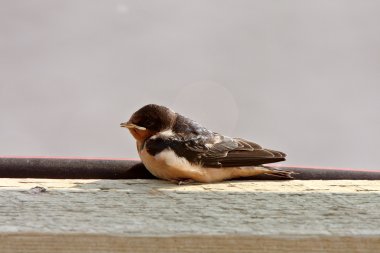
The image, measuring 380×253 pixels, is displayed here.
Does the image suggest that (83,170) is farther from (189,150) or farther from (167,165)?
(189,150)

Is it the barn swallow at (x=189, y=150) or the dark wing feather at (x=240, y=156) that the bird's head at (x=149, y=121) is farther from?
the dark wing feather at (x=240, y=156)

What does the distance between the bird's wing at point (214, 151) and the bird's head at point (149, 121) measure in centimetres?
6

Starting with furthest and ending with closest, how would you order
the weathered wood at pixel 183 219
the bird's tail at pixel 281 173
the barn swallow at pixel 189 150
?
the barn swallow at pixel 189 150 < the bird's tail at pixel 281 173 < the weathered wood at pixel 183 219

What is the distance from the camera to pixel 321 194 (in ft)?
3.53

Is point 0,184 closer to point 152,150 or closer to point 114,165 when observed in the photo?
point 114,165

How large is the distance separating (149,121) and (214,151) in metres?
0.21

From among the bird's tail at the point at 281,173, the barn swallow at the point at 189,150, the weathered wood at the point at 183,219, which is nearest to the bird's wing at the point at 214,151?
the barn swallow at the point at 189,150

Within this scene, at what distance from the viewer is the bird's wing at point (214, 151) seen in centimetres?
164

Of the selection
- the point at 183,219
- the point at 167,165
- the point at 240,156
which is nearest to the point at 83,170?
the point at 167,165

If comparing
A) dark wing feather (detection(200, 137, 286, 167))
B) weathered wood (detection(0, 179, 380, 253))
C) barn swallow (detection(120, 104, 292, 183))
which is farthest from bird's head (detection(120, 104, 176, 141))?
weathered wood (detection(0, 179, 380, 253))

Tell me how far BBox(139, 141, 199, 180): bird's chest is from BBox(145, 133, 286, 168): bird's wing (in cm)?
2

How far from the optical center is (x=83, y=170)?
1.46 m

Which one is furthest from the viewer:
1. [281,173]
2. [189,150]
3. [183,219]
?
[189,150]

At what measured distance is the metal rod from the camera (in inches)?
56.2
